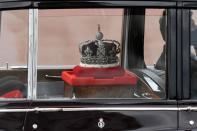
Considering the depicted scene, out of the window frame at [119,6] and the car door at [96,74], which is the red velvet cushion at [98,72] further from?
the window frame at [119,6]

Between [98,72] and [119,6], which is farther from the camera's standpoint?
[98,72]

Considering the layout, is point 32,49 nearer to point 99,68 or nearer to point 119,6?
point 99,68

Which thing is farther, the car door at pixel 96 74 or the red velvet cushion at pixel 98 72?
the red velvet cushion at pixel 98 72

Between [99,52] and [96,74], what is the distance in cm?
16

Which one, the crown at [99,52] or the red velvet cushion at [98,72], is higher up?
the crown at [99,52]

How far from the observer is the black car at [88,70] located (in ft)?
13.6

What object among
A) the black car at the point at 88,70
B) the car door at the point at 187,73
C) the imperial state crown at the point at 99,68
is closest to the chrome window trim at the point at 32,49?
the black car at the point at 88,70

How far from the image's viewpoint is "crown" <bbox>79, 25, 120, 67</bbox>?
430 centimetres

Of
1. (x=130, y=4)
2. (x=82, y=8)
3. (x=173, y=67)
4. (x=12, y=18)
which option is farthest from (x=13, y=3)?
(x=173, y=67)

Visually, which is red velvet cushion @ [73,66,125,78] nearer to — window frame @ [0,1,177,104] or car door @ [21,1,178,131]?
car door @ [21,1,178,131]

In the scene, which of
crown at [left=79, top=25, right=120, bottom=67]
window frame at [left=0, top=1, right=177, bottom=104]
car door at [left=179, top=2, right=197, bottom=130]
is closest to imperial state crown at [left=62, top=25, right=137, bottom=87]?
crown at [left=79, top=25, right=120, bottom=67]

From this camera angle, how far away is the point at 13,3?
412cm

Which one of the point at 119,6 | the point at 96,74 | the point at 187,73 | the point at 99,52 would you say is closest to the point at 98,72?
the point at 96,74

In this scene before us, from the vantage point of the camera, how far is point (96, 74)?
431 cm
